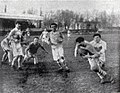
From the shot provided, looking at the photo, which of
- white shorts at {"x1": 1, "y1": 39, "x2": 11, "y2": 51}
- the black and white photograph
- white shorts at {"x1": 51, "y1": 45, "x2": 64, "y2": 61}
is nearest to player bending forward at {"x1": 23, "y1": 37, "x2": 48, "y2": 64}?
the black and white photograph

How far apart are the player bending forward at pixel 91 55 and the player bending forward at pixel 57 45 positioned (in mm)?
364

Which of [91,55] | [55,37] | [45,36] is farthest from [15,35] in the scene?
[91,55]

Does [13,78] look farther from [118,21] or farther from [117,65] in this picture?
[118,21]

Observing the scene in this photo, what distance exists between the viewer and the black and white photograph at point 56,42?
3.69 meters

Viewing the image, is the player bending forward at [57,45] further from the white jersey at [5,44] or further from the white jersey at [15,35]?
the white jersey at [5,44]

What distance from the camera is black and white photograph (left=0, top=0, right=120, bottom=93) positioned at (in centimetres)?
369

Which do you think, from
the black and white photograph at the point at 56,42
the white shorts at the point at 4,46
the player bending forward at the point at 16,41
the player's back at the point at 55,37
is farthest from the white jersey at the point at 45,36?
the white shorts at the point at 4,46

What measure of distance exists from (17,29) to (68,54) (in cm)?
136

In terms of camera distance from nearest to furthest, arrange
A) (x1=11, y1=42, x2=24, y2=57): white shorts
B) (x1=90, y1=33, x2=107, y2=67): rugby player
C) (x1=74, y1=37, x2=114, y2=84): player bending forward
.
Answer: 1. (x1=74, y1=37, x2=114, y2=84): player bending forward
2. (x1=90, y1=33, x2=107, y2=67): rugby player
3. (x1=11, y1=42, x2=24, y2=57): white shorts

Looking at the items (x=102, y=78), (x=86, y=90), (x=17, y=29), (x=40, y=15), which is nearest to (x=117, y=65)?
(x=102, y=78)

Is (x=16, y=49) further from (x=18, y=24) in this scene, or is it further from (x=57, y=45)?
(x=57, y=45)

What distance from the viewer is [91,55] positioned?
3.71m

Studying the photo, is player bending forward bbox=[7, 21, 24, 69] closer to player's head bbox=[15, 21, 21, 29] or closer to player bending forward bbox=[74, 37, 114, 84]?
player's head bbox=[15, 21, 21, 29]

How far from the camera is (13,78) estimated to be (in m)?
3.75
